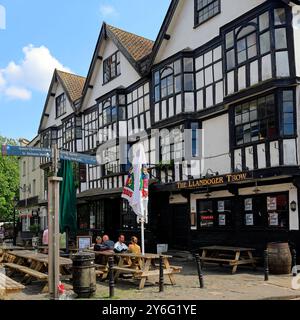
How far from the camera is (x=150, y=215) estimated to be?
73.7 feet

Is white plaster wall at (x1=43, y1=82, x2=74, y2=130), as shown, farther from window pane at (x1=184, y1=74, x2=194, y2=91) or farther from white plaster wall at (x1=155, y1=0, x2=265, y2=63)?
window pane at (x1=184, y1=74, x2=194, y2=91)

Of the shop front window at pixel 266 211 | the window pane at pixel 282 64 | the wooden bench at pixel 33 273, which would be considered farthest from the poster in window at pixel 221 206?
the wooden bench at pixel 33 273

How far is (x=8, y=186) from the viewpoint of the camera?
58.0 m

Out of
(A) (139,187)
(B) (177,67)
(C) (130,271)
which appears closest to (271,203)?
(A) (139,187)

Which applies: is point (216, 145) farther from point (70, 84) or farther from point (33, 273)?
point (70, 84)

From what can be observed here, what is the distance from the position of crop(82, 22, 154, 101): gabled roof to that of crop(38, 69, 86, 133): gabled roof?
4547mm

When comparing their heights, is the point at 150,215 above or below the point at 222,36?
below

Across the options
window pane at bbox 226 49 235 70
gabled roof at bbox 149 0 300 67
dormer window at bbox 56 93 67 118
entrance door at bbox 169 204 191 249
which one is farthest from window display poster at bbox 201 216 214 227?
dormer window at bbox 56 93 67 118

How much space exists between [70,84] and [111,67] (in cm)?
820

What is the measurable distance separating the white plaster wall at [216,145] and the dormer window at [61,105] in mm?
17732
